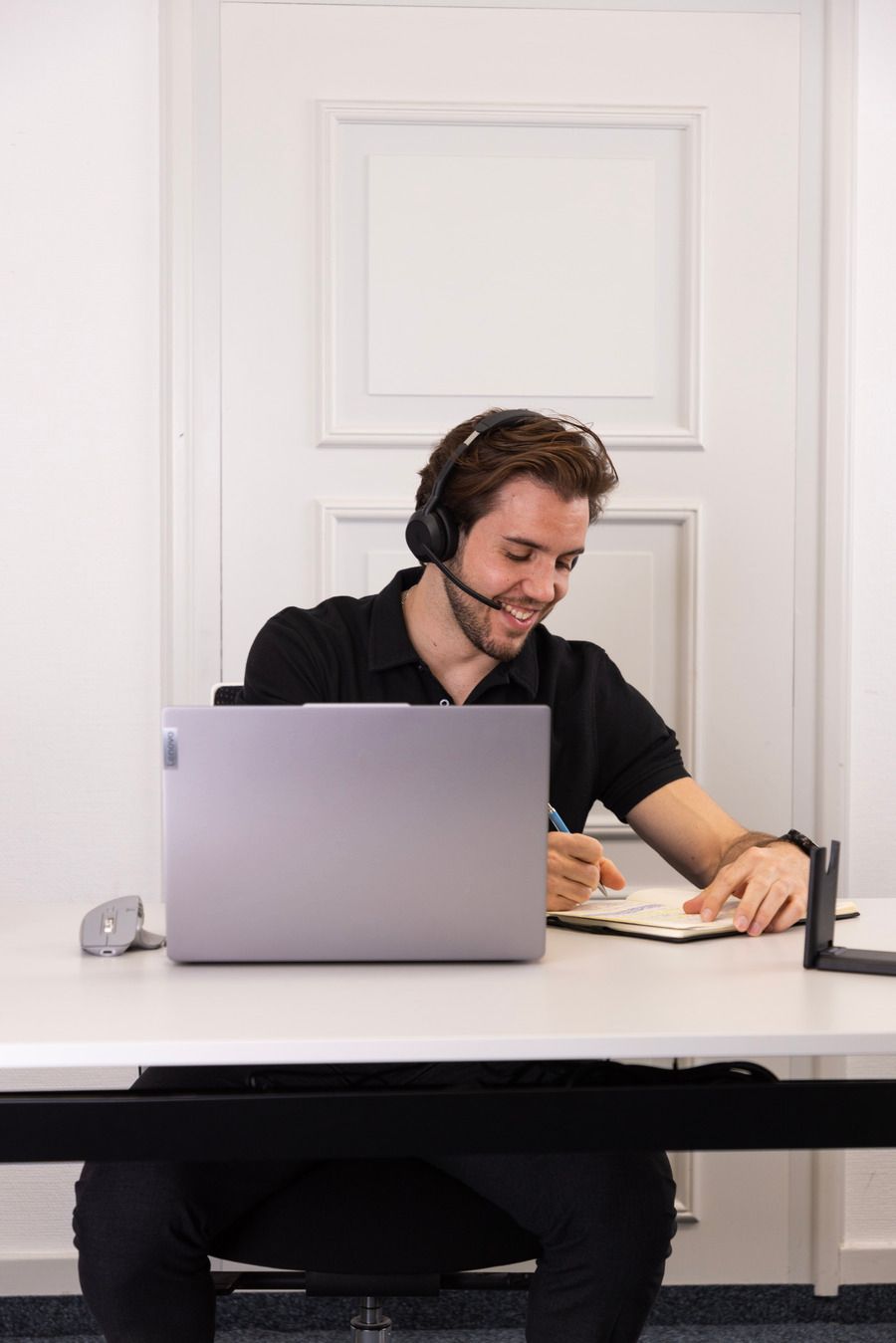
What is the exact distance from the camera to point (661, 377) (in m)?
2.36

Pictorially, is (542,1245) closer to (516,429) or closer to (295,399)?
(516,429)

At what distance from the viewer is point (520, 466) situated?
182cm

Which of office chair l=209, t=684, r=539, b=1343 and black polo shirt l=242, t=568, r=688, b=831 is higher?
black polo shirt l=242, t=568, r=688, b=831

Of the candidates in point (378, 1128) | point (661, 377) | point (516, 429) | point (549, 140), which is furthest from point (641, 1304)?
point (549, 140)

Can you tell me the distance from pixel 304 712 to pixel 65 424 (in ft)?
4.52

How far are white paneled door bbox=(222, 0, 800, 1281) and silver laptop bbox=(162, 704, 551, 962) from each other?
122 cm

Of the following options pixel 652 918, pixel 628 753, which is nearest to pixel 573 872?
pixel 652 918

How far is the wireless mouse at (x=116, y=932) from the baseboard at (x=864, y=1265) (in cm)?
159

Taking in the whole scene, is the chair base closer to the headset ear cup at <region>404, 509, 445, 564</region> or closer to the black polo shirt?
the black polo shirt

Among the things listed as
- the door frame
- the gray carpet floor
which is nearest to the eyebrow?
the door frame

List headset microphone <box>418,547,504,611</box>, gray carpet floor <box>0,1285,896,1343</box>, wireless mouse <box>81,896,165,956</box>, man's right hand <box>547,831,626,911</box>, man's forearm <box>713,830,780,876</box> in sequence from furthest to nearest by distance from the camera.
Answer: gray carpet floor <box>0,1285,896,1343</box> < headset microphone <box>418,547,504,611</box> < man's forearm <box>713,830,780,876</box> < man's right hand <box>547,831,626,911</box> < wireless mouse <box>81,896,165,956</box>

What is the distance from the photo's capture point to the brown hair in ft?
5.96

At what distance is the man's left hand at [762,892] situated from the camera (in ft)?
4.37

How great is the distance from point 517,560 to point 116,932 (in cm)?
80
